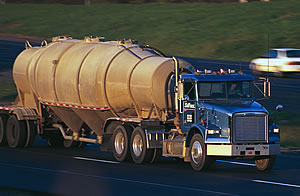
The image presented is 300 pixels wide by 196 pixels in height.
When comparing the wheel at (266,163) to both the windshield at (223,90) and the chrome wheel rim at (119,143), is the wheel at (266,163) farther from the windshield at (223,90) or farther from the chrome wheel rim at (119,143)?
the chrome wheel rim at (119,143)

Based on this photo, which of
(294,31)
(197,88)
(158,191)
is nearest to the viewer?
(158,191)

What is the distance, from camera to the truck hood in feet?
67.9

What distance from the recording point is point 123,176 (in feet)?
66.3

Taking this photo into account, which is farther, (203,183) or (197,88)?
(197,88)

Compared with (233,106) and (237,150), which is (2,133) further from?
(237,150)

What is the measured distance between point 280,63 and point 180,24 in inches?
1008

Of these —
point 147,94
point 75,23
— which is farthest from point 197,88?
point 75,23

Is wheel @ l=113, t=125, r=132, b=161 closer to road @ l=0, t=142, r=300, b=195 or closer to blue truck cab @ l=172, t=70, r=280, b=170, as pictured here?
road @ l=0, t=142, r=300, b=195

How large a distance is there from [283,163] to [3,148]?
32.8 ft

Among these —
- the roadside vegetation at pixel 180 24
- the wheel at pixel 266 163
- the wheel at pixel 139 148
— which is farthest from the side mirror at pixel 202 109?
the roadside vegetation at pixel 180 24

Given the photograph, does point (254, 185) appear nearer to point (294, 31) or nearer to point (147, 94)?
point (147, 94)

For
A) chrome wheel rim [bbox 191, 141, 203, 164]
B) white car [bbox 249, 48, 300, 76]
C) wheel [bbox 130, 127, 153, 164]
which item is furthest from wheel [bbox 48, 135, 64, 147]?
white car [bbox 249, 48, 300, 76]

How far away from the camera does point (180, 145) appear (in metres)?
22.0

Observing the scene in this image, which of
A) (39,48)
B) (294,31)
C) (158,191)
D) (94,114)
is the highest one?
(294,31)
